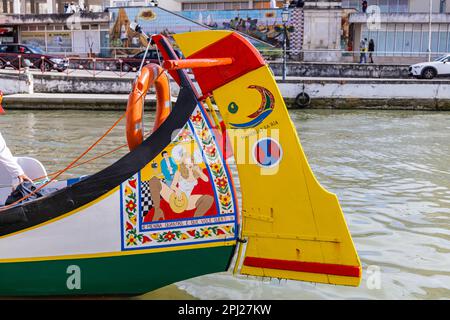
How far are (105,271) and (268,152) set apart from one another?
1610 millimetres

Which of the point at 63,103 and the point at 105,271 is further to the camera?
Answer: the point at 63,103

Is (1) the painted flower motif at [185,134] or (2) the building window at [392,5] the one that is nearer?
(1) the painted flower motif at [185,134]

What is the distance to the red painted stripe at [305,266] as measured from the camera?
14.4ft

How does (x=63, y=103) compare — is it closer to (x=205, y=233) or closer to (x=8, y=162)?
(x=8, y=162)

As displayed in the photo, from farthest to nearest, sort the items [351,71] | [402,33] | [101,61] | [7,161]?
1. [402,33]
2. [101,61]
3. [351,71]
4. [7,161]

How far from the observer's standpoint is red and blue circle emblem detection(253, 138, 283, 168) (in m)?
4.44

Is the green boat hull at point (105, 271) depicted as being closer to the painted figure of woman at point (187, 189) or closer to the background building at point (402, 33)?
the painted figure of woman at point (187, 189)

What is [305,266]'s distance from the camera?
4.48 meters

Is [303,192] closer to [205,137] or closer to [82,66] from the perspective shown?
[205,137]

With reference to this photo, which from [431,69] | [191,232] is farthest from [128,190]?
[431,69]

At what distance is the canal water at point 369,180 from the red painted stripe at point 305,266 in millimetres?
1026

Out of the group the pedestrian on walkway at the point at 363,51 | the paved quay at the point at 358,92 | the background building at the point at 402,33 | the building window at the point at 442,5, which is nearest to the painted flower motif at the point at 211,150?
the paved quay at the point at 358,92

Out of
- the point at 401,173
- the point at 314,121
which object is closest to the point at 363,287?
the point at 401,173

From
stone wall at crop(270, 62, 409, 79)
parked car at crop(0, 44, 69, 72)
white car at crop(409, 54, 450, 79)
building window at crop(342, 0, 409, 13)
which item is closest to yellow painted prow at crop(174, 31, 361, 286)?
stone wall at crop(270, 62, 409, 79)
